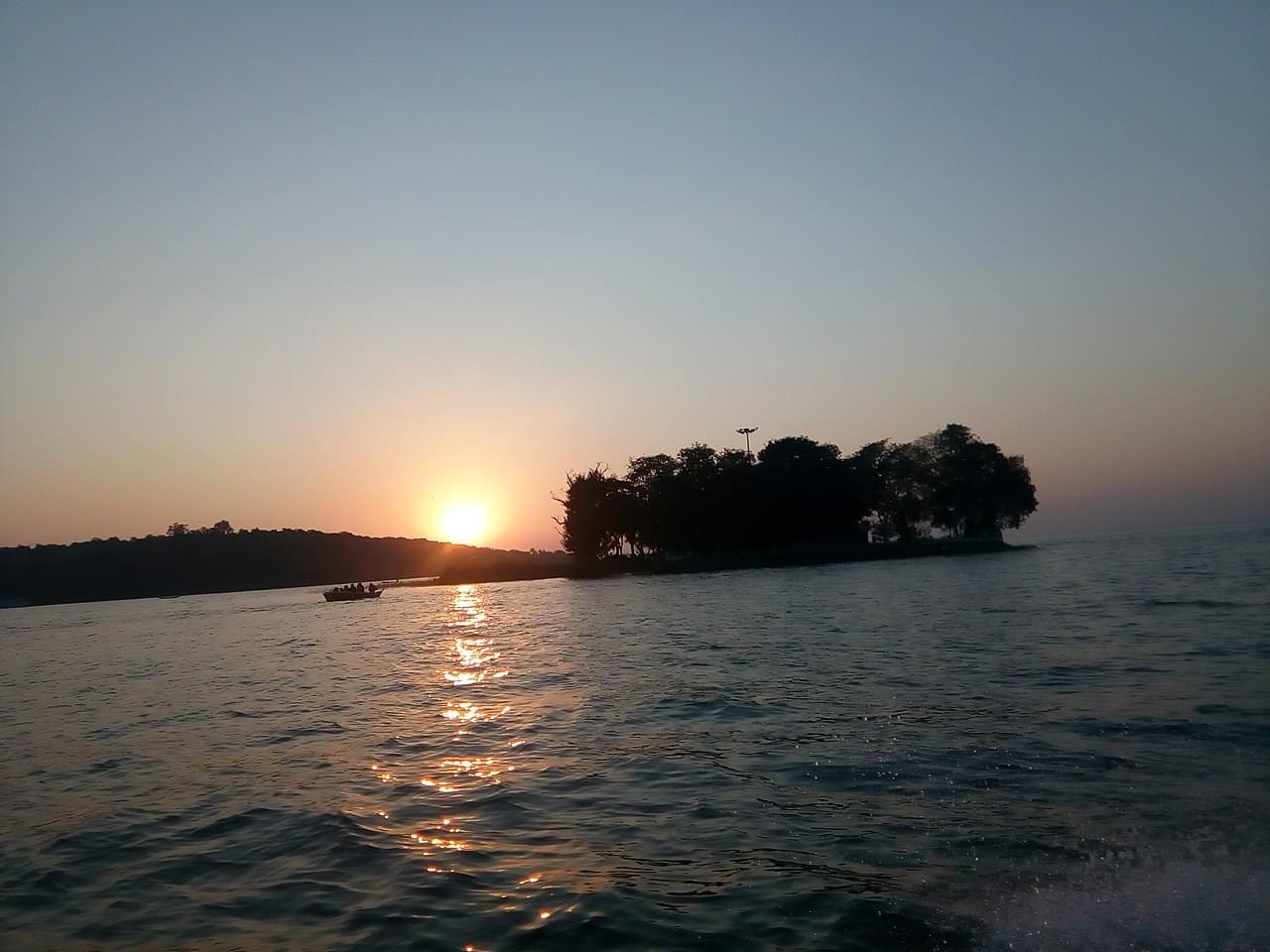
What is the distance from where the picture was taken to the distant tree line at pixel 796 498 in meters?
118

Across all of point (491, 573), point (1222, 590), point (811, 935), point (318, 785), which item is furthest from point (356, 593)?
point (811, 935)

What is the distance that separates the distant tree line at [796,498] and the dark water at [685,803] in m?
90.7

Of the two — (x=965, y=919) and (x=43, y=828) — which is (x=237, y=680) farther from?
(x=965, y=919)

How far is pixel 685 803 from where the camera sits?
11.5m

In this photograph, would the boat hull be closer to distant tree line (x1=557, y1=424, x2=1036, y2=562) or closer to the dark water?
distant tree line (x1=557, y1=424, x2=1036, y2=562)

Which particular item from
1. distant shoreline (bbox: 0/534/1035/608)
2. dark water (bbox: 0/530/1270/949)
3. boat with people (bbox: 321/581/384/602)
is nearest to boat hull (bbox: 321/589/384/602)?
boat with people (bbox: 321/581/384/602)

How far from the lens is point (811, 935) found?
7.39 metres

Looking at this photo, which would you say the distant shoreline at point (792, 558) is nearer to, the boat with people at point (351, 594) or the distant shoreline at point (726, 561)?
the distant shoreline at point (726, 561)

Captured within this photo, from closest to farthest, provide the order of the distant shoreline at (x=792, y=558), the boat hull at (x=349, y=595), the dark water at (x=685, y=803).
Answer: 1. the dark water at (x=685, y=803)
2. the boat hull at (x=349, y=595)
3. the distant shoreline at (x=792, y=558)

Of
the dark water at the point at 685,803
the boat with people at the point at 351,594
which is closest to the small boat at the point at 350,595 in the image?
the boat with people at the point at 351,594

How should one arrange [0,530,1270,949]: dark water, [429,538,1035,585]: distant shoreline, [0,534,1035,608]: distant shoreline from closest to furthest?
[0,530,1270,949]: dark water → [429,538,1035,585]: distant shoreline → [0,534,1035,608]: distant shoreline

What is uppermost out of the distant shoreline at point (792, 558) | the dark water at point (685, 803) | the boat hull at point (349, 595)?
the distant shoreline at point (792, 558)

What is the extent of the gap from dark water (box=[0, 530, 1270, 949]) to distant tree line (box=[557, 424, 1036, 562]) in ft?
298

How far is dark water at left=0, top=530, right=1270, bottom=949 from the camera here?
7.92 m
